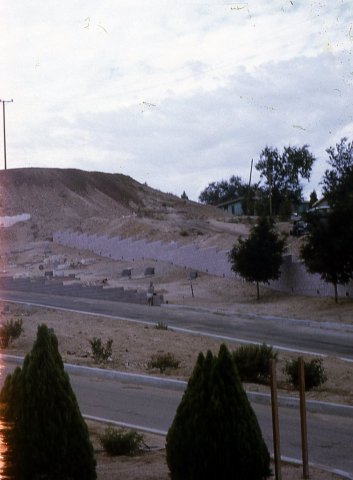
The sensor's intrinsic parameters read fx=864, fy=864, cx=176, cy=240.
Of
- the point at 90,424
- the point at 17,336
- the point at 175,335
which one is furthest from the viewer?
the point at 175,335

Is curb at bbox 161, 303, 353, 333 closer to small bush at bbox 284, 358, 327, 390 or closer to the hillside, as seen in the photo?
small bush at bbox 284, 358, 327, 390

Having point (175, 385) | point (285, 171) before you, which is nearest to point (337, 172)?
point (175, 385)

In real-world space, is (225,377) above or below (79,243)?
below

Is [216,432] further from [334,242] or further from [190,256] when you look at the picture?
[190,256]

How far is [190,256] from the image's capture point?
53.5 meters

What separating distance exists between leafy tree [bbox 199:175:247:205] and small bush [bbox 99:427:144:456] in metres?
140

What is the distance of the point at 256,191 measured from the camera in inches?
4218

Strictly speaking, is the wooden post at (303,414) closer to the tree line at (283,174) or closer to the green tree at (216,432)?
the green tree at (216,432)

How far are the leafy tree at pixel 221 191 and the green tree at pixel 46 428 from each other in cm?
A: 14267

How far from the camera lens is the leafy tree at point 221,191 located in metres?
152

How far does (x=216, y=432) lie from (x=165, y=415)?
6892 millimetres

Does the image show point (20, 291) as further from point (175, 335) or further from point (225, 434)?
point (225, 434)

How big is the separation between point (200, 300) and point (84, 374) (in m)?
23.5

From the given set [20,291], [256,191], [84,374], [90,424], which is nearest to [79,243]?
[20,291]
